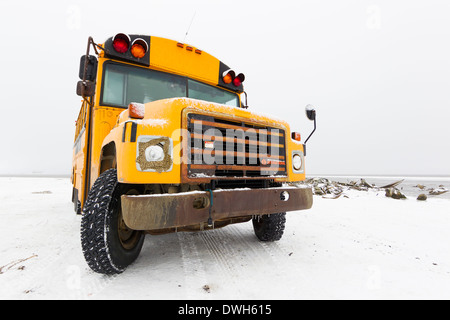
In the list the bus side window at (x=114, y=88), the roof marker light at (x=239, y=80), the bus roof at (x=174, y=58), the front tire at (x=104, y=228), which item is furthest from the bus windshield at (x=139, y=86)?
the front tire at (x=104, y=228)

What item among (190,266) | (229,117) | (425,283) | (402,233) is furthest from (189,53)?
(402,233)

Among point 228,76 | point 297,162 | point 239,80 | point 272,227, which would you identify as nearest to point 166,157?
point 297,162

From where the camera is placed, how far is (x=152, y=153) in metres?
2.03

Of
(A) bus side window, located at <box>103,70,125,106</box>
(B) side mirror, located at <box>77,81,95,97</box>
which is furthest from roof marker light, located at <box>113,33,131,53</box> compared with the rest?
(B) side mirror, located at <box>77,81,95,97</box>

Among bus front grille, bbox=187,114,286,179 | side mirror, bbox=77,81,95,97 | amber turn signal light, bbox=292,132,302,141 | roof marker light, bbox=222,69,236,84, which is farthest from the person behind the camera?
roof marker light, bbox=222,69,236,84

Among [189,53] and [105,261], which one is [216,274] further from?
[189,53]

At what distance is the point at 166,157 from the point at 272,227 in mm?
1898

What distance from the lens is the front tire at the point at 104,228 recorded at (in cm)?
206

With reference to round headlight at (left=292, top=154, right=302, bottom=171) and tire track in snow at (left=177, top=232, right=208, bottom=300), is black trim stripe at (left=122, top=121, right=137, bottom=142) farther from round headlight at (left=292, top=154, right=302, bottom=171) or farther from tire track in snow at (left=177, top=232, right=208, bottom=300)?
round headlight at (left=292, top=154, right=302, bottom=171)

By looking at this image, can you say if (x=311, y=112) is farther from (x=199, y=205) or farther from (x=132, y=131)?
(x=132, y=131)

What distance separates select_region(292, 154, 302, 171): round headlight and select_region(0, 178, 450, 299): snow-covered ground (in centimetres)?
108

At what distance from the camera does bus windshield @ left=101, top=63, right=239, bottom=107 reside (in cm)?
305

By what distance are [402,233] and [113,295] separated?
14.2 ft
